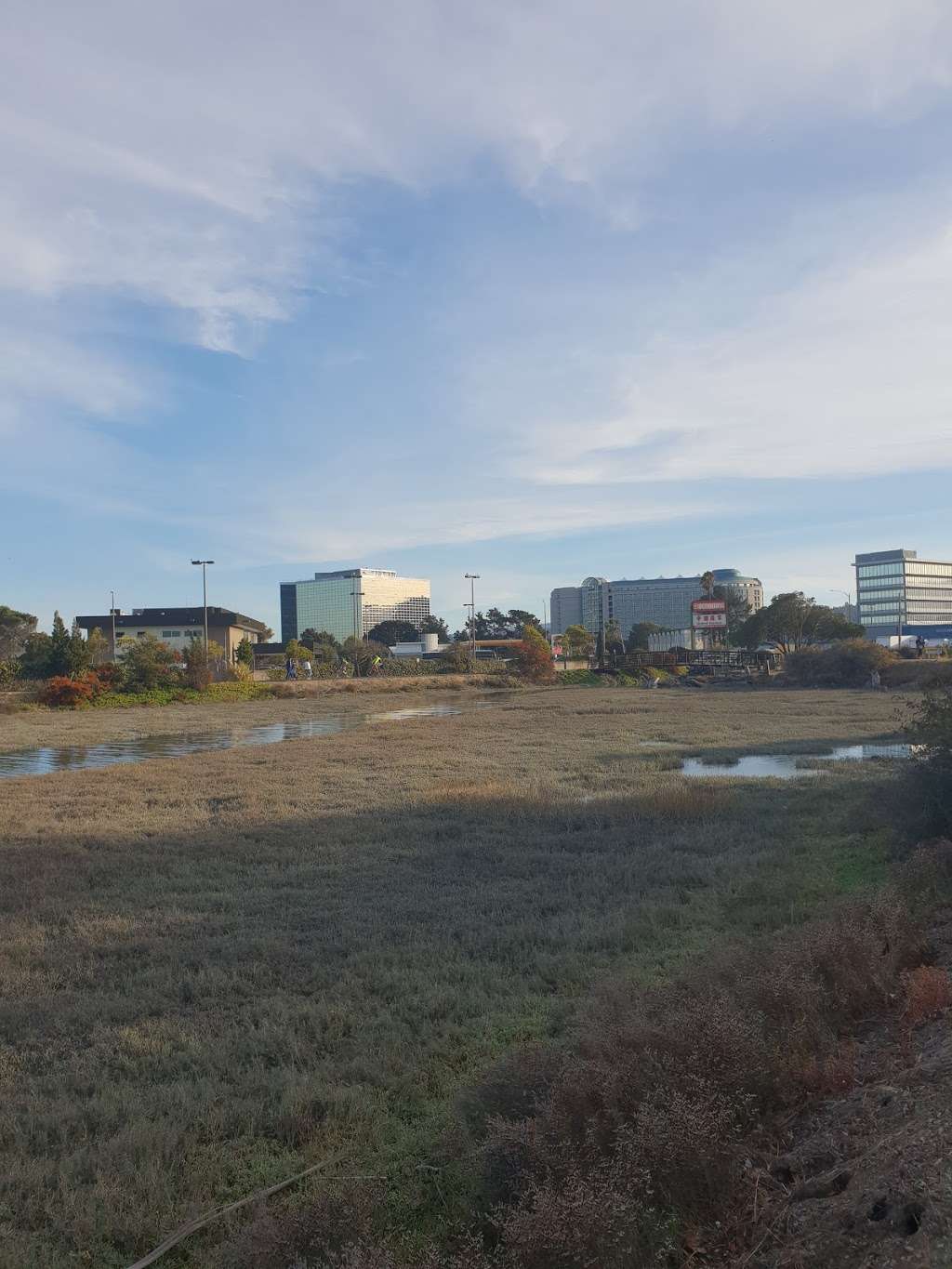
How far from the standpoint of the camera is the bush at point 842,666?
2872 inches

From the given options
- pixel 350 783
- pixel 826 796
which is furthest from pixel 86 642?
pixel 826 796

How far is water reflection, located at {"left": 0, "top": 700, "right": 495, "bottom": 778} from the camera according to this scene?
29.8m

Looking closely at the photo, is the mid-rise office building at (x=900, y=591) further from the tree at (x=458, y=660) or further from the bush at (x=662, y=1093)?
the bush at (x=662, y=1093)

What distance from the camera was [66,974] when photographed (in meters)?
8.67

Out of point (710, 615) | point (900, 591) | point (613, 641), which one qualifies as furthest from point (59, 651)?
A: point (900, 591)

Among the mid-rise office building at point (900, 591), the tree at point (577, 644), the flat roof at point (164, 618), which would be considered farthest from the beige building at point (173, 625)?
the mid-rise office building at point (900, 591)

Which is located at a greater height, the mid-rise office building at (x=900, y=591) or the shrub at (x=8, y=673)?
the mid-rise office building at (x=900, y=591)

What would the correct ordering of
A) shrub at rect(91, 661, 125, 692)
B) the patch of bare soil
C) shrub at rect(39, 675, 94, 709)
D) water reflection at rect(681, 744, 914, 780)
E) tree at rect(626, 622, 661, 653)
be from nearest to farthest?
the patch of bare soil < water reflection at rect(681, 744, 914, 780) < shrub at rect(39, 675, 94, 709) < shrub at rect(91, 661, 125, 692) < tree at rect(626, 622, 661, 653)

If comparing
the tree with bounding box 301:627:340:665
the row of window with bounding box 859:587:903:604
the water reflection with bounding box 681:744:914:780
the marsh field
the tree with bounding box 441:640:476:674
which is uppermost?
the row of window with bounding box 859:587:903:604

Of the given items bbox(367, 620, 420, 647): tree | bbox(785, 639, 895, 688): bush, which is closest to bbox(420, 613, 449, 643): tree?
bbox(367, 620, 420, 647): tree

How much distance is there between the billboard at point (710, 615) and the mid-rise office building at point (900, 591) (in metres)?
69.9

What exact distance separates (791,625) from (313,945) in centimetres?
10534

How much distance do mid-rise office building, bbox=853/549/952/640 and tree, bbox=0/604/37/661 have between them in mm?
138467

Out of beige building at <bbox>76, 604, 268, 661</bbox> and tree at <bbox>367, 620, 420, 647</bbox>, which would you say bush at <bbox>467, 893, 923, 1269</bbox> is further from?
tree at <bbox>367, 620, 420, 647</bbox>
